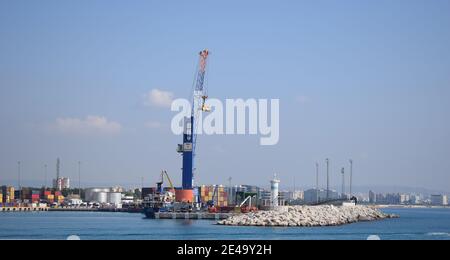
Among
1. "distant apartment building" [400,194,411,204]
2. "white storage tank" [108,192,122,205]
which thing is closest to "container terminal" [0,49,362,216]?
"white storage tank" [108,192,122,205]

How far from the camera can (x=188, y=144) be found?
57281 millimetres

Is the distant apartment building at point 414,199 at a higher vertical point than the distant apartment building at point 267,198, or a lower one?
lower

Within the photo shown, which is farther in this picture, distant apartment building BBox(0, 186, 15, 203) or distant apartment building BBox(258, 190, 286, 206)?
distant apartment building BBox(0, 186, 15, 203)

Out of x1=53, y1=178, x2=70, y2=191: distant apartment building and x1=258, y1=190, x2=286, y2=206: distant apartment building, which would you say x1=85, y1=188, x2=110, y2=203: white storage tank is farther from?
x1=258, y1=190, x2=286, y2=206: distant apartment building

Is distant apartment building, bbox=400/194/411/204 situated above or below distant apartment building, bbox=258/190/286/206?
below

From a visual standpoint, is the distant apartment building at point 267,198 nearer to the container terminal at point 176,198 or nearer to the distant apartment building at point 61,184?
the container terminal at point 176,198

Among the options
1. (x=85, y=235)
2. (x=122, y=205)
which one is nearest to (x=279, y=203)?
(x=85, y=235)

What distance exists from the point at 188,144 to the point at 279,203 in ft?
27.7

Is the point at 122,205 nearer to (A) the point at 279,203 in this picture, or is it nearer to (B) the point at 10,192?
(B) the point at 10,192

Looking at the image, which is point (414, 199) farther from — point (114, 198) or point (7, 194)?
point (7, 194)

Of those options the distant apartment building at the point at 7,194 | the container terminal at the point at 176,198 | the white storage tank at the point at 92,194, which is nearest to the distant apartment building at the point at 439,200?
the container terminal at the point at 176,198

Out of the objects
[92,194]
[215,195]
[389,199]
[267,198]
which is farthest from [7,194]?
[389,199]

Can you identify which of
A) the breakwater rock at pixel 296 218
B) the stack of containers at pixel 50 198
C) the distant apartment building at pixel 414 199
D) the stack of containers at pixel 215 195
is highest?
the stack of containers at pixel 215 195

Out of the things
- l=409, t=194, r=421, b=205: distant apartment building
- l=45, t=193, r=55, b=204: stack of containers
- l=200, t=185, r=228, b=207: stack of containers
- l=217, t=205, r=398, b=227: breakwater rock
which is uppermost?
l=200, t=185, r=228, b=207: stack of containers
